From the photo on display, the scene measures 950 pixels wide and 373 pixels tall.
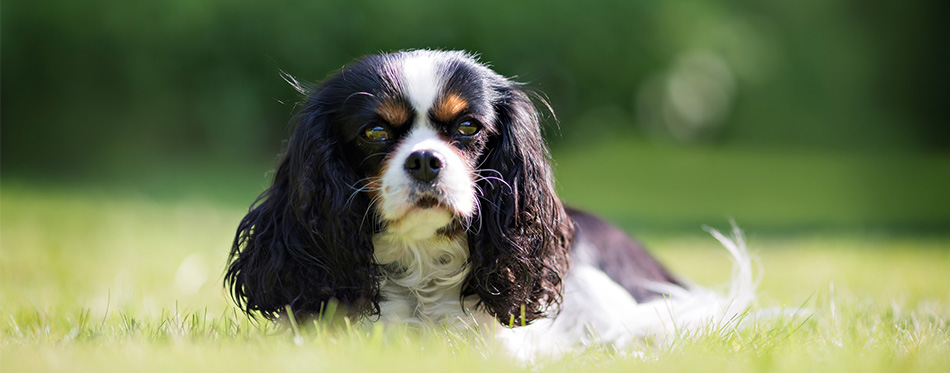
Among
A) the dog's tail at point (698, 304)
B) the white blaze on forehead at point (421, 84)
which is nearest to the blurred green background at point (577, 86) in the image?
the dog's tail at point (698, 304)

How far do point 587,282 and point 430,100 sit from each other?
3.29 feet

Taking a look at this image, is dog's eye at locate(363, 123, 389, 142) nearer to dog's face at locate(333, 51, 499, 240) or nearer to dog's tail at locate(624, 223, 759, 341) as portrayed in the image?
dog's face at locate(333, 51, 499, 240)

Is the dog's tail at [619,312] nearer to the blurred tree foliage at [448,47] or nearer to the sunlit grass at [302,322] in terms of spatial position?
the sunlit grass at [302,322]

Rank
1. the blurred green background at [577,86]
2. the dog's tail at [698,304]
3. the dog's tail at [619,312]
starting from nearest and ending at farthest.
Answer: the dog's tail at [619,312], the dog's tail at [698,304], the blurred green background at [577,86]

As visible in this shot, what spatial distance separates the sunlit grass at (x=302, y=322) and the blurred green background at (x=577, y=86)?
2217 mm

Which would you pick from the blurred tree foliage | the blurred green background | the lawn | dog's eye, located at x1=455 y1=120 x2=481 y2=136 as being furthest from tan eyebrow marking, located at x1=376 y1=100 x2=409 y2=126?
the blurred tree foliage

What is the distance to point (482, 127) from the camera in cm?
235

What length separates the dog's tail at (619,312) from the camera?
2617mm

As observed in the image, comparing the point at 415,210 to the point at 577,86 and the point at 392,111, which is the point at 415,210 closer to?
the point at 392,111

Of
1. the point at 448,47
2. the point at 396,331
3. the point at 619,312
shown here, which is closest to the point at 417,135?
the point at 396,331

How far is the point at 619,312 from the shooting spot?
2869mm

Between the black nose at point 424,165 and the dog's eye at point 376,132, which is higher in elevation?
the dog's eye at point 376,132

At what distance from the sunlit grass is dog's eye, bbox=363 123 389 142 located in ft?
1.69

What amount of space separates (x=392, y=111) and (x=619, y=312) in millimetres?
1152
